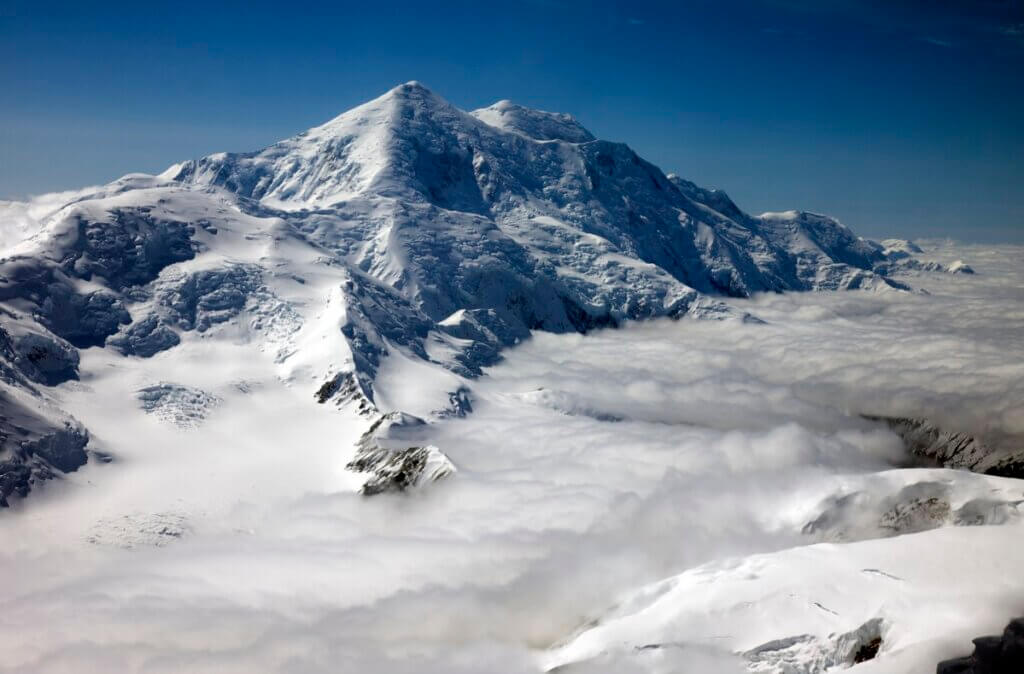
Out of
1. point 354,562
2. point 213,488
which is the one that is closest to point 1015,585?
point 354,562

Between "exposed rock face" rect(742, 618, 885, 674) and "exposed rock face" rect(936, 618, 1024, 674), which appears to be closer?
"exposed rock face" rect(936, 618, 1024, 674)

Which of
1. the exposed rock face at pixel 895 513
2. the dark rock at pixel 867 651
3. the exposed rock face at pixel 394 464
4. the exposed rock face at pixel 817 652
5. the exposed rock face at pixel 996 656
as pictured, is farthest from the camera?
the exposed rock face at pixel 394 464

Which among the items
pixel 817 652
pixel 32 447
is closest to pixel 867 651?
pixel 817 652

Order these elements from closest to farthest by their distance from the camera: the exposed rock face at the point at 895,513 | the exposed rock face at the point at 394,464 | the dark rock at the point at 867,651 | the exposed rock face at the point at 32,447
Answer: the dark rock at the point at 867,651 < the exposed rock face at the point at 895,513 < the exposed rock face at the point at 32,447 < the exposed rock face at the point at 394,464

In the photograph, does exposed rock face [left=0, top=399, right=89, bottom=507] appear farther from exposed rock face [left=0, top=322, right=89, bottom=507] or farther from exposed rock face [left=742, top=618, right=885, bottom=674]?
exposed rock face [left=742, top=618, right=885, bottom=674]

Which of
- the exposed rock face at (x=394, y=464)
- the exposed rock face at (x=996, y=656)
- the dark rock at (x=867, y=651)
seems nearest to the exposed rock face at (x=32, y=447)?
the exposed rock face at (x=394, y=464)

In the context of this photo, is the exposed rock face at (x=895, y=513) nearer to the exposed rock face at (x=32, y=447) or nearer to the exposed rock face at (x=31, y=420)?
the exposed rock face at (x=32, y=447)

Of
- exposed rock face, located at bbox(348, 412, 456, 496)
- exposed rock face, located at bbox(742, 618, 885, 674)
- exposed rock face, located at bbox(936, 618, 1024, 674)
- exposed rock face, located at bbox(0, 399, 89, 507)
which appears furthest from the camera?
exposed rock face, located at bbox(348, 412, 456, 496)

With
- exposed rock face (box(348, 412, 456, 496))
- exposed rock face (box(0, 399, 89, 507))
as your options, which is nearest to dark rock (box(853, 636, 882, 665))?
exposed rock face (box(348, 412, 456, 496))

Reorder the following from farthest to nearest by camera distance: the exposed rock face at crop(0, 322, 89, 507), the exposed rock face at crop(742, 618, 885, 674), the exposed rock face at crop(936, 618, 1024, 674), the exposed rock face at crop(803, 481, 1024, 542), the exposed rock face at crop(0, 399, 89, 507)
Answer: the exposed rock face at crop(0, 322, 89, 507), the exposed rock face at crop(0, 399, 89, 507), the exposed rock face at crop(803, 481, 1024, 542), the exposed rock face at crop(742, 618, 885, 674), the exposed rock face at crop(936, 618, 1024, 674)

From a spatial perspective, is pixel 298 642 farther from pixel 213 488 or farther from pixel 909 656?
pixel 909 656
